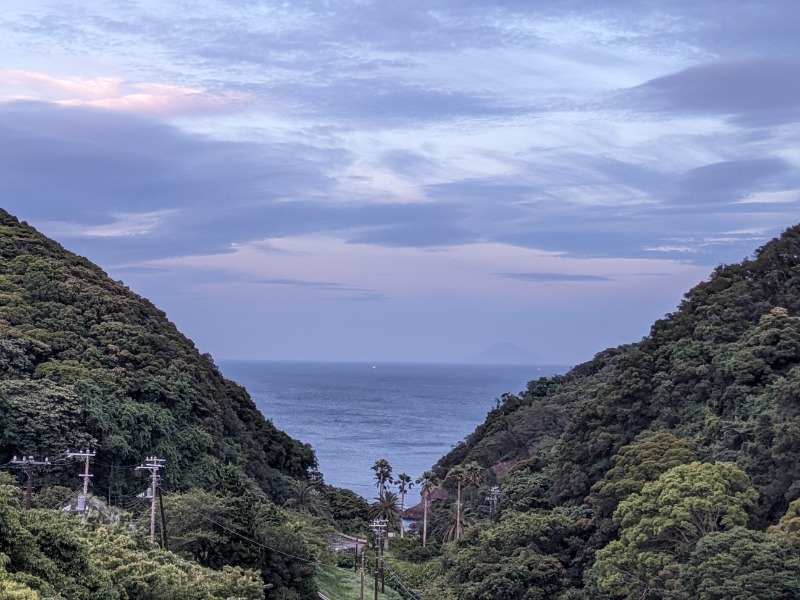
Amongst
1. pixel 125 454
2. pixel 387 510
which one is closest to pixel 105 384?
pixel 125 454

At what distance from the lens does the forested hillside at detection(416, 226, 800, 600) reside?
34281 mm

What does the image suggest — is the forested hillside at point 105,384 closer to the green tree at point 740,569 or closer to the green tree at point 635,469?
the green tree at point 635,469

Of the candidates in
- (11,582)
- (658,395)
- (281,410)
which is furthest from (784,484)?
(281,410)

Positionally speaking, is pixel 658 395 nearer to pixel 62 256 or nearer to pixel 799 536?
pixel 799 536

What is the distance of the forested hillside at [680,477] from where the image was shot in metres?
34.3

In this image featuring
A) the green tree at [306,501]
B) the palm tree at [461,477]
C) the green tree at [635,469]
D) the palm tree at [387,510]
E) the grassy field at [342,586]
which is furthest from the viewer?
the palm tree at [387,510]

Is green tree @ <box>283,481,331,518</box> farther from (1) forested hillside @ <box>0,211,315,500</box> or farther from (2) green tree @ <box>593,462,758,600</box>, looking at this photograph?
(2) green tree @ <box>593,462,758,600</box>

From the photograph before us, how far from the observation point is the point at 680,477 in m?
37.5

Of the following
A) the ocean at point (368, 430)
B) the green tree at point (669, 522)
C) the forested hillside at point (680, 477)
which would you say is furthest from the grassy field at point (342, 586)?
the ocean at point (368, 430)

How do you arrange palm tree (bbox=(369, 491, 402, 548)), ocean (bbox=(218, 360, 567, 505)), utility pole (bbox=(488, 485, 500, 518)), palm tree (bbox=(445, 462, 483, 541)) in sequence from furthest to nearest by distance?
ocean (bbox=(218, 360, 567, 505)) → palm tree (bbox=(369, 491, 402, 548)) → palm tree (bbox=(445, 462, 483, 541)) → utility pole (bbox=(488, 485, 500, 518))

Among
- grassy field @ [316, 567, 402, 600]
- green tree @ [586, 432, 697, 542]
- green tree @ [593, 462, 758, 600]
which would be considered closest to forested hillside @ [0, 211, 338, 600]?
grassy field @ [316, 567, 402, 600]

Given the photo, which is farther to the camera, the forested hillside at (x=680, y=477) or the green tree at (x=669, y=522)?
the green tree at (x=669, y=522)

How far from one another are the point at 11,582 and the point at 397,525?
53.6 meters

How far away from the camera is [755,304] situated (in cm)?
5175
